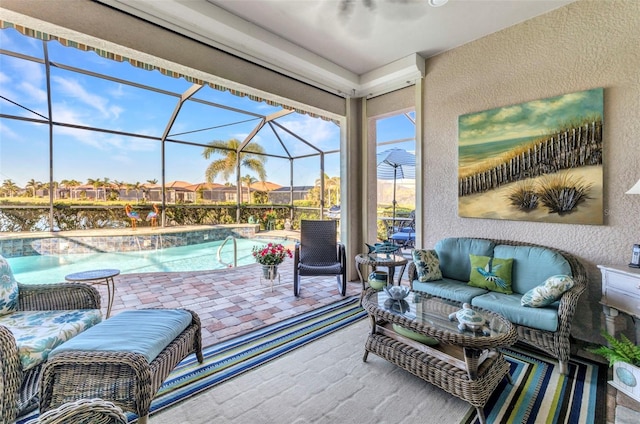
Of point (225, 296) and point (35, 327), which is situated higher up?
point (35, 327)

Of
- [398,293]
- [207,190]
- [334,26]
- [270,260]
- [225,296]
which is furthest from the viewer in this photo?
[207,190]

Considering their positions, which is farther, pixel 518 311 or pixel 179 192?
pixel 179 192

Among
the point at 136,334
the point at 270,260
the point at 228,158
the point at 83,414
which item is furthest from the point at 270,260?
the point at 228,158

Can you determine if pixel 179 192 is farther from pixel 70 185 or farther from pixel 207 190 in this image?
pixel 70 185

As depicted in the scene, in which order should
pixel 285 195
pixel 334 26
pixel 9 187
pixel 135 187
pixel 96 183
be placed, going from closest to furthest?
pixel 334 26 < pixel 9 187 < pixel 96 183 < pixel 135 187 < pixel 285 195

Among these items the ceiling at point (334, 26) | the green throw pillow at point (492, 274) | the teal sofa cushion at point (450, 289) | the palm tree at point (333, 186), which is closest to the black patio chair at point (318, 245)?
the teal sofa cushion at point (450, 289)

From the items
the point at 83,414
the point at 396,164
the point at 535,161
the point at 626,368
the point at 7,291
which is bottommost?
the point at 626,368

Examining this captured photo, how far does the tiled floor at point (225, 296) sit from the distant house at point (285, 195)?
4.86 meters

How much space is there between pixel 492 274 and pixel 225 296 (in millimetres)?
3327

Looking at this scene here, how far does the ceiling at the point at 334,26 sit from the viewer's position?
2627 mm

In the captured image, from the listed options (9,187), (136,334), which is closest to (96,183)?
(9,187)

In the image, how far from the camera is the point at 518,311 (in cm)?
231

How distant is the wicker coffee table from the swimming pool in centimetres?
478

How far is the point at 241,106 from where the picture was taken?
688 cm
